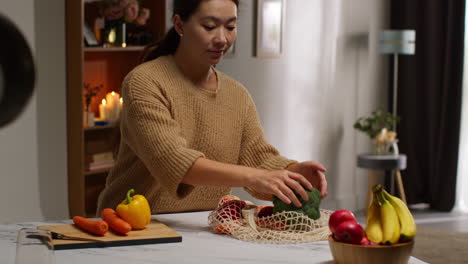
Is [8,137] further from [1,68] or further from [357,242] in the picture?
[1,68]

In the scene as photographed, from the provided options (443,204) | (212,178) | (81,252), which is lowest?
(443,204)

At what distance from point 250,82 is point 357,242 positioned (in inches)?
161

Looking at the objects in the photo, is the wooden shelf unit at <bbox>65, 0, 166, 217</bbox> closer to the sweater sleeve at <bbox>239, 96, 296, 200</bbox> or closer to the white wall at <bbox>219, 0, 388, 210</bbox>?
the white wall at <bbox>219, 0, 388, 210</bbox>

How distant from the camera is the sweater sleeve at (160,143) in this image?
199 centimetres

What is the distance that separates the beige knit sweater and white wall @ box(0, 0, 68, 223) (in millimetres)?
1953

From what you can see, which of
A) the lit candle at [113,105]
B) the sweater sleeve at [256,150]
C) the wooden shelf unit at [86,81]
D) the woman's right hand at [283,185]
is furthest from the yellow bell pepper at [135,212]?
the lit candle at [113,105]

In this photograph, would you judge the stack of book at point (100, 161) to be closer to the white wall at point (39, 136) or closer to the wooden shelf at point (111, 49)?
the white wall at point (39, 136)

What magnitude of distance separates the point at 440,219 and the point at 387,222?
5014 mm

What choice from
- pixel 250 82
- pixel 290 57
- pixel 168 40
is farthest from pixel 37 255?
pixel 290 57

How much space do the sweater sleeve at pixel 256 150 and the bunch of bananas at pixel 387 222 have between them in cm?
69

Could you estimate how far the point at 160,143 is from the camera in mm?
2002

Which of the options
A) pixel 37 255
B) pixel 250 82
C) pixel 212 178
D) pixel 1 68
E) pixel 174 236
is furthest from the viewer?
pixel 250 82

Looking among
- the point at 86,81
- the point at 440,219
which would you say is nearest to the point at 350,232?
the point at 86,81

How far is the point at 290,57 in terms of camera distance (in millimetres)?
5934
